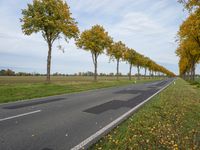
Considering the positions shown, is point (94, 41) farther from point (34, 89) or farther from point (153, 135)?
point (153, 135)

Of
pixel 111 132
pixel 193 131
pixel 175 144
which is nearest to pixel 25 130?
pixel 111 132

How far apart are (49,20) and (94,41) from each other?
53.7 ft

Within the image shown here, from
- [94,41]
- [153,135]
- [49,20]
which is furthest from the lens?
[94,41]

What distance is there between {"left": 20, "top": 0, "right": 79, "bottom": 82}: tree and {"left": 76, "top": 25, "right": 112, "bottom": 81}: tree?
1305 centimetres

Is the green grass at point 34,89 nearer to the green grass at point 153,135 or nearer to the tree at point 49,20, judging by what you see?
the tree at point 49,20

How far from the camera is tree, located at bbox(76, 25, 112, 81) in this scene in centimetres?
3847

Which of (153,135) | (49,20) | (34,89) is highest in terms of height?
(49,20)

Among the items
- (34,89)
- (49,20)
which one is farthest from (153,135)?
(49,20)

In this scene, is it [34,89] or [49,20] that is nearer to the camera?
[34,89]

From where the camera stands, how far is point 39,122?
7047 mm

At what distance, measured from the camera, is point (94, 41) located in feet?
127

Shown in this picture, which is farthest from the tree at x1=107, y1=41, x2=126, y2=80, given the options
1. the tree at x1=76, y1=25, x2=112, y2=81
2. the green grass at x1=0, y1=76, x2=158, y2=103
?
the green grass at x1=0, y1=76, x2=158, y2=103

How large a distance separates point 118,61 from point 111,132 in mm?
48239

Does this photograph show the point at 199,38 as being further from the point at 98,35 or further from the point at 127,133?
the point at 127,133
